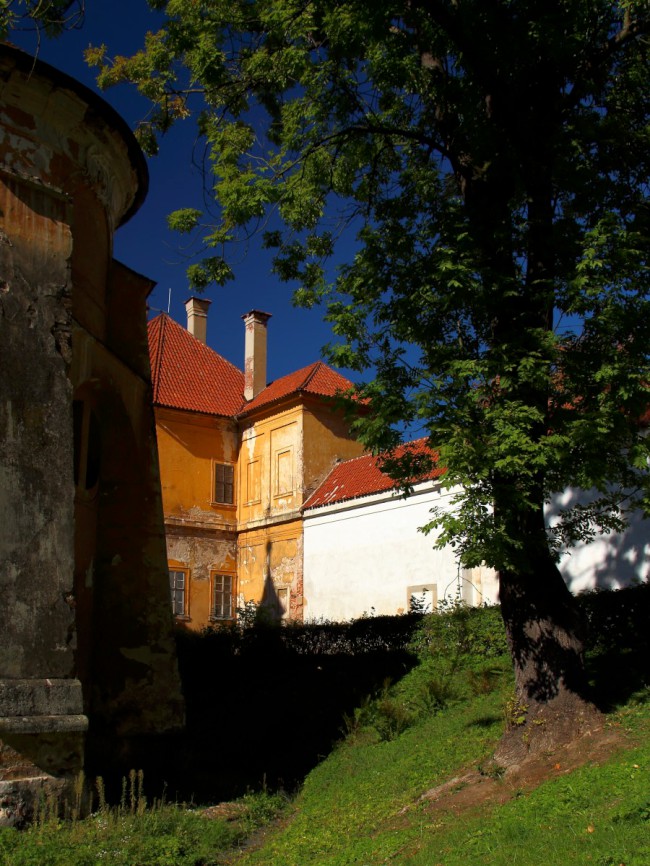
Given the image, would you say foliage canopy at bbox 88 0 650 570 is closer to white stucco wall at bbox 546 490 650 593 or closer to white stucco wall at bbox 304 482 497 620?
white stucco wall at bbox 546 490 650 593

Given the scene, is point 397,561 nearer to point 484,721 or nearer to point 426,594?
point 426,594

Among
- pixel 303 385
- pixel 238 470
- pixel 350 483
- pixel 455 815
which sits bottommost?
pixel 455 815

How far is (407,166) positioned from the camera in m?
11.8

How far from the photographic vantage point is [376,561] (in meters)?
23.0

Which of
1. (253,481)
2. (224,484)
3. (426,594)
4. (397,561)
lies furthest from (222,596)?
(426,594)

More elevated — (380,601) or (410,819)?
(380,601)

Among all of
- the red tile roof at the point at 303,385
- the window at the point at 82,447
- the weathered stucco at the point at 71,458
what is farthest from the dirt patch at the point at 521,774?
the red tile roof at the point at 303,385

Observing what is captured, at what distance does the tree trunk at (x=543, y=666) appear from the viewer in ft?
29.9

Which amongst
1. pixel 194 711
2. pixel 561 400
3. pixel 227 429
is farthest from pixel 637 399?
pixel 227 429

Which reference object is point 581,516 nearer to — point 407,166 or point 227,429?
point 407,166

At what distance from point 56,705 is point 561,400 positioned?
592cm

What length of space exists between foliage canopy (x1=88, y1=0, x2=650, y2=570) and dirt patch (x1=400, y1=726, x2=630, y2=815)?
2.10 meters

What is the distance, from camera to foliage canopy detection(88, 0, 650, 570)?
27.7 feet

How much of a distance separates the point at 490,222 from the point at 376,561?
14.6 metres
